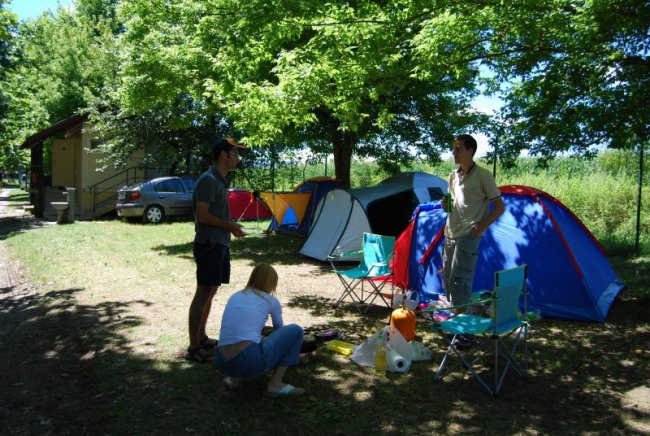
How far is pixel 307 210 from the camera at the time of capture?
477 inches

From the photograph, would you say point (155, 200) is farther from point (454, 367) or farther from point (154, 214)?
point (454, 367)

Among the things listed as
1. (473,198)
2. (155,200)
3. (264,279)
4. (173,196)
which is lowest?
(264,279)

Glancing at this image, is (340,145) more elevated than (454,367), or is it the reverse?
(340,145)

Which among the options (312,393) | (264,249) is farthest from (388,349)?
(264,249)

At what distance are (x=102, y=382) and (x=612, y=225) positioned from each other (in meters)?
10.9

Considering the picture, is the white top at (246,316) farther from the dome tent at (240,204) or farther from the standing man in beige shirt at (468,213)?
the dome tent at (240,204)

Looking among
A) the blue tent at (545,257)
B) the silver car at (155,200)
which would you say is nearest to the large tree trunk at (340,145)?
the blue tent at (545,257)

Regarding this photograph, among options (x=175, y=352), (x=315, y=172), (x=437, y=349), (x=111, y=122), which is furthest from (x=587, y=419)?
(x=315, y=172)

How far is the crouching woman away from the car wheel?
13.1m

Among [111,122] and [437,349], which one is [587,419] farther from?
[111,122]

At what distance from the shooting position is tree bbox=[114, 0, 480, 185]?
6.29 metres

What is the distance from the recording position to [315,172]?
74.2ft

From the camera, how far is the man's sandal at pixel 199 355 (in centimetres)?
439

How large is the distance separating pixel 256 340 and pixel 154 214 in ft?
44.2
